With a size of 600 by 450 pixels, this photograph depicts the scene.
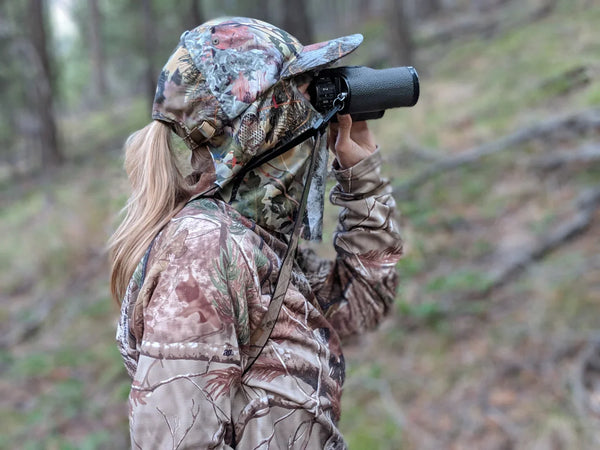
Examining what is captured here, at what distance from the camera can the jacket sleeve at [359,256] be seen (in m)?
1.64

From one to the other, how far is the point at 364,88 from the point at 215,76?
0.41 m

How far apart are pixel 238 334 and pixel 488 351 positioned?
2.71 metres

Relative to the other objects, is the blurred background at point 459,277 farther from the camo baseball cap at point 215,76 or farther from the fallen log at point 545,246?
the camo baseball cap at point 215,76

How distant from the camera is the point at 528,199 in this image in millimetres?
4605

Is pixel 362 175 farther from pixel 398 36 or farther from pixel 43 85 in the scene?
pixel 43 85

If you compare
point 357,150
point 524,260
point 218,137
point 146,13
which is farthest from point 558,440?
point 146,13

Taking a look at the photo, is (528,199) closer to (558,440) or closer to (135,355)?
(558,440)

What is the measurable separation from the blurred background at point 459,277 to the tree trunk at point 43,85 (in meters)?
3.12

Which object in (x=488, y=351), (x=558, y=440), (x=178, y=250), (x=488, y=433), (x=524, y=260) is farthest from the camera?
(x=524, y=260)

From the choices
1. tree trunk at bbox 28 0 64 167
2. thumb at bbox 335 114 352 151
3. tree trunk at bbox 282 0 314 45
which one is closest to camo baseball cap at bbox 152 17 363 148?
thumb at bbox 335 114 352 151

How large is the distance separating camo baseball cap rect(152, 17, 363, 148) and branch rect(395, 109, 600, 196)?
3966 millimetres

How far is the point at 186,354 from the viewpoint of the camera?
1.09m

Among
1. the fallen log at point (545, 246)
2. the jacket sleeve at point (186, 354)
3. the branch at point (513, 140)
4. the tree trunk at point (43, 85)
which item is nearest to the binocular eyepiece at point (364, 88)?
the jacket sleeve at point (186, 354)

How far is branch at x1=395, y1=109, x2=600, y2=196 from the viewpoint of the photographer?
15.7ft
